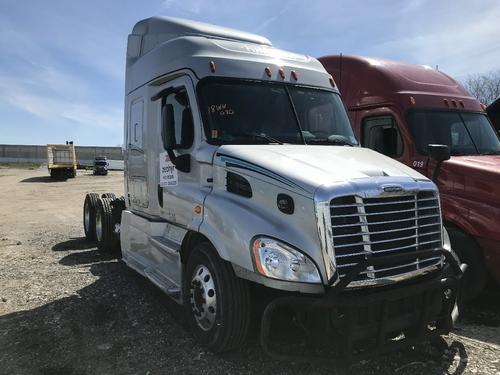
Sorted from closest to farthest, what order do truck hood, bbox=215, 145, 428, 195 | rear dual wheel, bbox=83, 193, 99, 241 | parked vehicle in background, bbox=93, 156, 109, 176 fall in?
truck hood, bbox=215, 145, 428, 195
rear dual wheel, bbox=83, 193, 99, 241
parked vehicle in background, bbox=93, 156, 109, 176

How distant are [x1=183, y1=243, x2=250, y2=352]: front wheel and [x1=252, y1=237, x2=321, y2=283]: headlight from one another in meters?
0.41

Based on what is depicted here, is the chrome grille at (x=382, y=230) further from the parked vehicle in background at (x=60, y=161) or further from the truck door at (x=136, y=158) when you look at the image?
the parked vehicle in background at (x=60, y=161)

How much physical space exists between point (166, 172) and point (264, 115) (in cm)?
137

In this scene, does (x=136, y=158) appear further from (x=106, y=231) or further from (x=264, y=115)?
(x=106, y=231)

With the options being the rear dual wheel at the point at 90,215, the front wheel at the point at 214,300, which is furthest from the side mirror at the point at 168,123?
the rear dual wheel at the point at 90,215

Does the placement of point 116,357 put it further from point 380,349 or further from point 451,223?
point 451,223

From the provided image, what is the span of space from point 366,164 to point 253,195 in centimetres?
102

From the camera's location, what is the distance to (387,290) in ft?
11.4

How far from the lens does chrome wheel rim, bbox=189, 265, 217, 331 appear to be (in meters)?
4.02

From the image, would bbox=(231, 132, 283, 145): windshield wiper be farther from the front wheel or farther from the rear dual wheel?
the rear dual wheel

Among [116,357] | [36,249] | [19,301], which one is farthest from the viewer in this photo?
[36,249]

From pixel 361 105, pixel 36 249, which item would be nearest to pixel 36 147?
pixel 36 249

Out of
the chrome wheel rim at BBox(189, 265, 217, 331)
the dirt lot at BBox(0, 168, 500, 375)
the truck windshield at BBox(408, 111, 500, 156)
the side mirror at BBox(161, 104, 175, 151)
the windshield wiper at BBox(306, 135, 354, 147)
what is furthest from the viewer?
the truck windshield at BBox(408, 111, 500, 156)

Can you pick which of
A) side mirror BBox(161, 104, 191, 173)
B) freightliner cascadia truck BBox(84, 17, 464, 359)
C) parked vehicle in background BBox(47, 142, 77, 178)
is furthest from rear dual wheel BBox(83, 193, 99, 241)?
parked vehicle in background BBox(47, 142, 77, 178)
